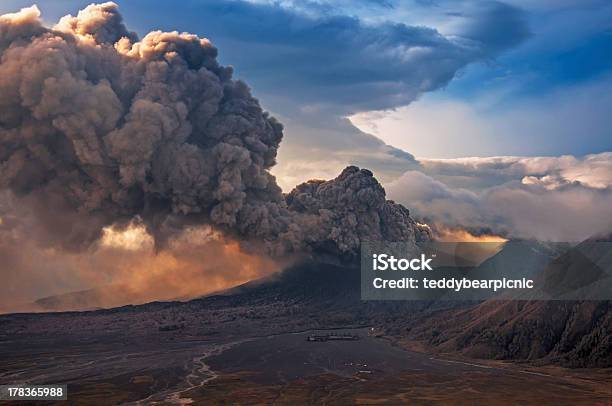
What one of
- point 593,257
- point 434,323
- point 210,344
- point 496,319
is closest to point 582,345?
point 496,319

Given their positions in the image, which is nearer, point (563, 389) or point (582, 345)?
point (563, 389)

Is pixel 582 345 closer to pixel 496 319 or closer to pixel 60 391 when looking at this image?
pixel 496 319

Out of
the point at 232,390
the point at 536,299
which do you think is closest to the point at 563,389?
the point at 232,390

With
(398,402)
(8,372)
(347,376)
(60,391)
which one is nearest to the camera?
(398,402)

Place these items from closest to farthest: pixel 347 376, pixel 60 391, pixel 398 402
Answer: pixel 398 402 → pixel 60 391 → pixel 347 376

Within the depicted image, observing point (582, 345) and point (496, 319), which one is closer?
point (582, 345)

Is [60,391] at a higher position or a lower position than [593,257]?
lower

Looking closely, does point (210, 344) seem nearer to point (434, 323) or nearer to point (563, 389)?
point (434, 323)

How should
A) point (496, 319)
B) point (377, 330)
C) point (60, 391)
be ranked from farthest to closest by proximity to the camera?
point (377, 330) < point (496, 319) < point (60, 391)

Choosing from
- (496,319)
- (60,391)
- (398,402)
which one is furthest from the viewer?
(496,319)
